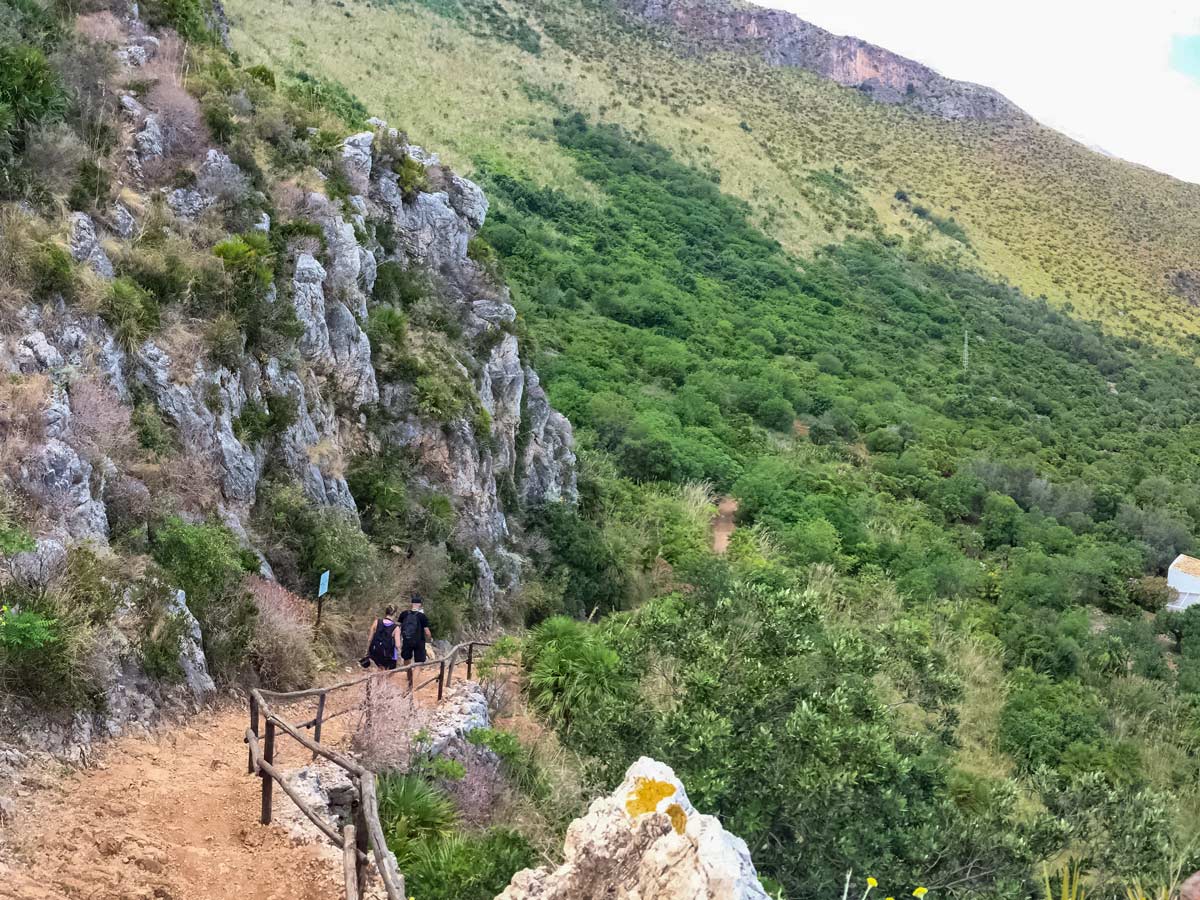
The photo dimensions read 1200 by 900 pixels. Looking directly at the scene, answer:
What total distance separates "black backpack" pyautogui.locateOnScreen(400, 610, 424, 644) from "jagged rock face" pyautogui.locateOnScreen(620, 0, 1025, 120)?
87788mm

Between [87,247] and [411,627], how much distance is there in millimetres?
5755

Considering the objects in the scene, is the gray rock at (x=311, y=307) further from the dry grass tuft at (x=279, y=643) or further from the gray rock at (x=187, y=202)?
the dry grass tuft at (x=279, y=643)

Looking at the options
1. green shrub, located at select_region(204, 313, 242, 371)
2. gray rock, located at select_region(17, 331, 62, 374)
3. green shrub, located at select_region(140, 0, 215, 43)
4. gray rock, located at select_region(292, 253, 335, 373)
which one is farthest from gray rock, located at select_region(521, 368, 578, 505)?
gray rock, located at select_region(17, 331, 62, 374)

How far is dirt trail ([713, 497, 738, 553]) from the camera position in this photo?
1070 inches

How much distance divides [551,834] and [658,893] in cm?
465

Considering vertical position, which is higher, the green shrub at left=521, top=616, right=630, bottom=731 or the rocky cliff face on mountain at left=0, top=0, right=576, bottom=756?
the rocky cliff face on mountain at left=0, top=0, right=576, bottom=756

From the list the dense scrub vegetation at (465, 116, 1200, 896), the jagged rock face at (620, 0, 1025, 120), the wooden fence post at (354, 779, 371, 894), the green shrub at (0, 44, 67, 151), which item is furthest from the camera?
the jagged rock face at (620, 0, 1025, 120)

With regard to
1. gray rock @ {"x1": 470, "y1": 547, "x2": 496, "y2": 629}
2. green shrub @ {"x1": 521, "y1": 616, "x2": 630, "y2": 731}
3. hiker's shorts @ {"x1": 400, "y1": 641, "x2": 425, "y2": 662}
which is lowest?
gray rock @ {"x1": 470, "y1": 547, "x2": 496, "y2": 629}

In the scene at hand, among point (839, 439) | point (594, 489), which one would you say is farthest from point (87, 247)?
point (839, 439)

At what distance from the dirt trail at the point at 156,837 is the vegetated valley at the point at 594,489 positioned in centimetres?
77

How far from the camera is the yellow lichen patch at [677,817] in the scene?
466 centimetres

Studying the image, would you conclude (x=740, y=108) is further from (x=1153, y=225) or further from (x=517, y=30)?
(x=1153, y=225)

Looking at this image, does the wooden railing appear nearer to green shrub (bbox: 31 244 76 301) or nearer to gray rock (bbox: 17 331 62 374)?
gray rock (bbox: 17 331 62 374)

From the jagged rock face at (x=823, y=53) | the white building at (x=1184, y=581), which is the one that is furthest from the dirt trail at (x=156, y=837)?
the jagged rock face at (x=823, y=53)
